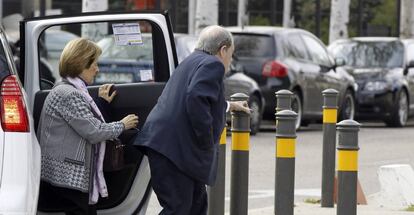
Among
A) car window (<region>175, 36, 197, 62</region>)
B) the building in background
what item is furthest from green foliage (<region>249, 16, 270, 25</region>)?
car window (<region>175, 36, 197, 62</region>)

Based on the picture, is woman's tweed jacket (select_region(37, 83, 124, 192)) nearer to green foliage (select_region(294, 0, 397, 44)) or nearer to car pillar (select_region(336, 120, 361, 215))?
car pillar (select_region(336, 120, 361, 215))

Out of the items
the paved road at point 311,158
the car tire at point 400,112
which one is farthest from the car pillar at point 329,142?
the car tire at point 400,112

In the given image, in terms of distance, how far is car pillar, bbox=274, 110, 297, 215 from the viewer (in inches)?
312

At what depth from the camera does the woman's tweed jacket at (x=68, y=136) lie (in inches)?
281

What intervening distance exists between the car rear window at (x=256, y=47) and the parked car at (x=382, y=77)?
338 centimetres

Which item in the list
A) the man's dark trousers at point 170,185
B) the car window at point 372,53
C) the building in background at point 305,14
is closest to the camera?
the man's dark trousers at point 170,185

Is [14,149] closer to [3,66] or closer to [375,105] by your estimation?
[3,66]

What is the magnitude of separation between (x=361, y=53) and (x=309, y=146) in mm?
6230

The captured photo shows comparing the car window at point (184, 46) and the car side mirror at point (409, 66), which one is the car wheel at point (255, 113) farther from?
the car side mirror at point (409, 66)

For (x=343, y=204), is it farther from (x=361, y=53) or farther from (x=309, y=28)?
(x=309, y=28)

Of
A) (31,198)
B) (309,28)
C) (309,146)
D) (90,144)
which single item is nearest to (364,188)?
(309,146)

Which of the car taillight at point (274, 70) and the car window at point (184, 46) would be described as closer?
the car window at point (184, 46)

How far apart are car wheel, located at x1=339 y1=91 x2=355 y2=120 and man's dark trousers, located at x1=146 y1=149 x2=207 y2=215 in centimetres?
1444

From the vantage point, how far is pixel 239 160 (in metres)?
8.23
